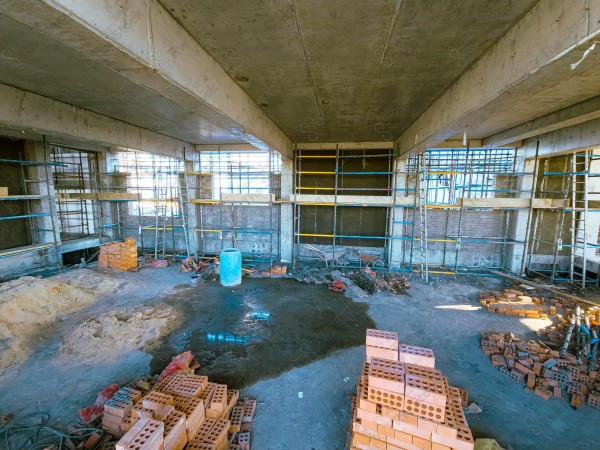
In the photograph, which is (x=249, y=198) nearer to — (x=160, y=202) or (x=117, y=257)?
(x=160, y=202)

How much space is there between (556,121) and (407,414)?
21.3 feet

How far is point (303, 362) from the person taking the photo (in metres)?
3.97

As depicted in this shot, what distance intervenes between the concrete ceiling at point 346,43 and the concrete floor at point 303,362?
13.8ft

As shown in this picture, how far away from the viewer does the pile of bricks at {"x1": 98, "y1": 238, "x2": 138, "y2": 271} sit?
8195 millimetres

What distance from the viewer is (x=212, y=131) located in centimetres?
730

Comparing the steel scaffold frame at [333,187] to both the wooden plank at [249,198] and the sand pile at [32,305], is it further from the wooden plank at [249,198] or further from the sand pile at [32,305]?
the sand pile at [32,305]

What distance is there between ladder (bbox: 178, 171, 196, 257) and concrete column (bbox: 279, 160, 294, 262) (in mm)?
3273

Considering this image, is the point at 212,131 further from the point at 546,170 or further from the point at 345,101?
the point at 546,170

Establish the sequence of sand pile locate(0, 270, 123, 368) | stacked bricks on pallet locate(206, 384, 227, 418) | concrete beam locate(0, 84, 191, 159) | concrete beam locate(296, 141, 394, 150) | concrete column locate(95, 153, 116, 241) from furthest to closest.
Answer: concrete column locate(95, 153, 116, 241) < concrete beam locate(296, 141, 394, 150) < concrete beam locate(0, 84, 191, 159) < sand pile locate(0, 270, 123, 368) < stacked bricks on pallet locate(206, 384, 227, 418)

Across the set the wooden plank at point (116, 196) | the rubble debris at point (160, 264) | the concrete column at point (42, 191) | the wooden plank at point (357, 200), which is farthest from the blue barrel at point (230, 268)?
the concrete column at point (42, 191)

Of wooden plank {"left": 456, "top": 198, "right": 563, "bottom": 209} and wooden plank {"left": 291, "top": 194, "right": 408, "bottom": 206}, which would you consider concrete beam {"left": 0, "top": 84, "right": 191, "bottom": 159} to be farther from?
wooden plank {"left": 456, "top": 198, "right": 563, "bottom": 209}

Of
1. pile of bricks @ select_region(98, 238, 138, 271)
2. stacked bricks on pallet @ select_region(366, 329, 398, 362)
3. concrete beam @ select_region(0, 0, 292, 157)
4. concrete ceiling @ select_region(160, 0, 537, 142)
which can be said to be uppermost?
concrete ceiling @ select_region(160, 0, 537, 142)

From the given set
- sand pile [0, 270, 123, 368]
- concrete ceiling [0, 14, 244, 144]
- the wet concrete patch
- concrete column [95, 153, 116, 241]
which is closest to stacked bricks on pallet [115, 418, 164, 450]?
the wet concrete patch

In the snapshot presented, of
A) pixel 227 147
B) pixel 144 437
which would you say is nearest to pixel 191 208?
pixel 227 147
